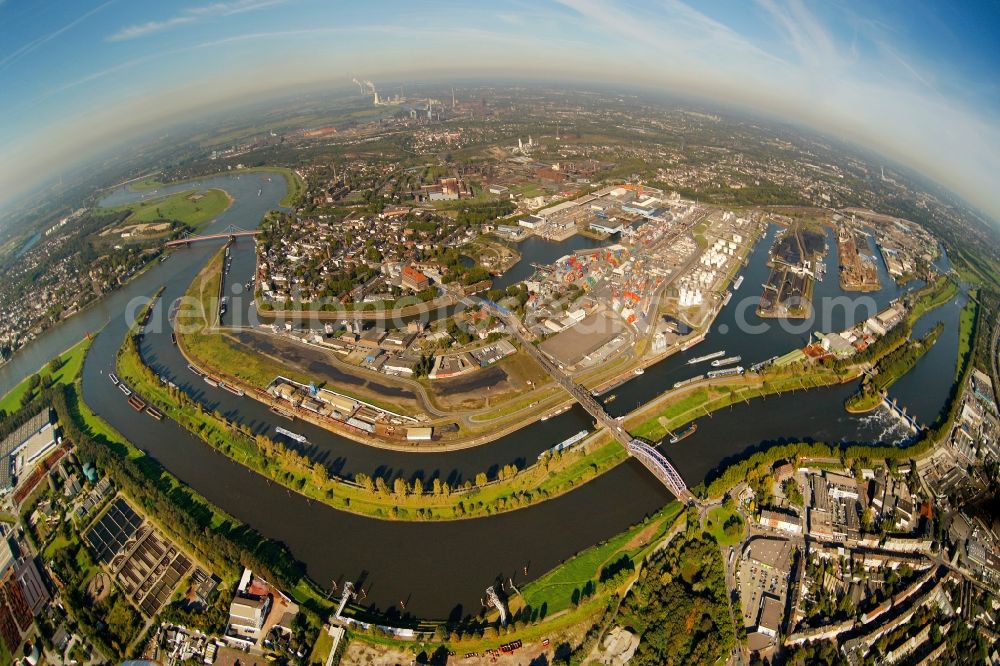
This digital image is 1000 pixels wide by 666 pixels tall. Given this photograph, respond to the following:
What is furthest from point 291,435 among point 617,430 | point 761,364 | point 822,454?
point 761,364

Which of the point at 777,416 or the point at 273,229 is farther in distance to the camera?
the point at 273,229

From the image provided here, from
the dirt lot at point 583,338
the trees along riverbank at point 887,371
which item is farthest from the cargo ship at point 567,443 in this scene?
the trees along riverbank at point 887,371

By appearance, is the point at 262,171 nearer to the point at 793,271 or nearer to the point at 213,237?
the point at 213,237

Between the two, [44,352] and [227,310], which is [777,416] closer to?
[227,310]

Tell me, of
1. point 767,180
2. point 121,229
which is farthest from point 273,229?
point 767,180

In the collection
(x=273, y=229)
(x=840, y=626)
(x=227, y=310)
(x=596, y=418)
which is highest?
(x=273, y=229)

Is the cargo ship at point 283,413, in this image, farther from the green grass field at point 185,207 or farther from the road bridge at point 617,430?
the green grass field at point 185,207
